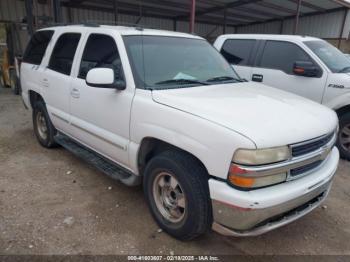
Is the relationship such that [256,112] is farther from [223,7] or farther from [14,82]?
[223,7]

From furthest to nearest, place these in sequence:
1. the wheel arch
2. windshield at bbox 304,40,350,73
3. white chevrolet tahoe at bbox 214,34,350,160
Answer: windshield at bbox 304,40,350,73 → white chevrolet tahoe at bbox 214,34,350,160 → the wheel arch

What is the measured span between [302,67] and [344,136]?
1402mm

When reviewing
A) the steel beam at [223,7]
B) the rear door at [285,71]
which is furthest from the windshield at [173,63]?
the steel beam at [223,7]

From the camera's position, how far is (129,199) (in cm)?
344

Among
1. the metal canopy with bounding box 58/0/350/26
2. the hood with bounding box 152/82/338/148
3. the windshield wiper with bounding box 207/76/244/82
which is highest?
the metal canopy with bounding box 58/0/350/26

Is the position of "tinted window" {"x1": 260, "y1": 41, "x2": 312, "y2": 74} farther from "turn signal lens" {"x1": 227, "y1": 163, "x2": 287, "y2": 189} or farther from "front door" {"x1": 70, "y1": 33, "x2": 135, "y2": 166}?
"turn signal lens" {"x1": 227, "y1": 163, "x2": 287, "y2": 189}

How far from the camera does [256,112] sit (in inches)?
95.4

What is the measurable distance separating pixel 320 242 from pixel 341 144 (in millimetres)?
2770

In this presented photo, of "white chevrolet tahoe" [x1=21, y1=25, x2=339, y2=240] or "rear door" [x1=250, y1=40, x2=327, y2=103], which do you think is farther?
"rear door" [x1=250, y1=40, x2=327, y2=103]

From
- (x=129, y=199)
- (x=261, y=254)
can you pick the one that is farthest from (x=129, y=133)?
(x=261, y=254)

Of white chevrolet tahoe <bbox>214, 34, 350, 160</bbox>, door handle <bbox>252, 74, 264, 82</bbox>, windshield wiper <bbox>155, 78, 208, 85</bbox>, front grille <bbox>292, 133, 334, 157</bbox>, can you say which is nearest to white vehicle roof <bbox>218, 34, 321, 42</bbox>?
white chevrolet tahoe <bbox>214, 34, 350, 160</bbox>

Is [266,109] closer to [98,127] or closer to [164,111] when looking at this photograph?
[164,111]

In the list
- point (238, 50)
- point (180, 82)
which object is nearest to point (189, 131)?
point (180, 82)

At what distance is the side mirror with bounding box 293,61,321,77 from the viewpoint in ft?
16.2
